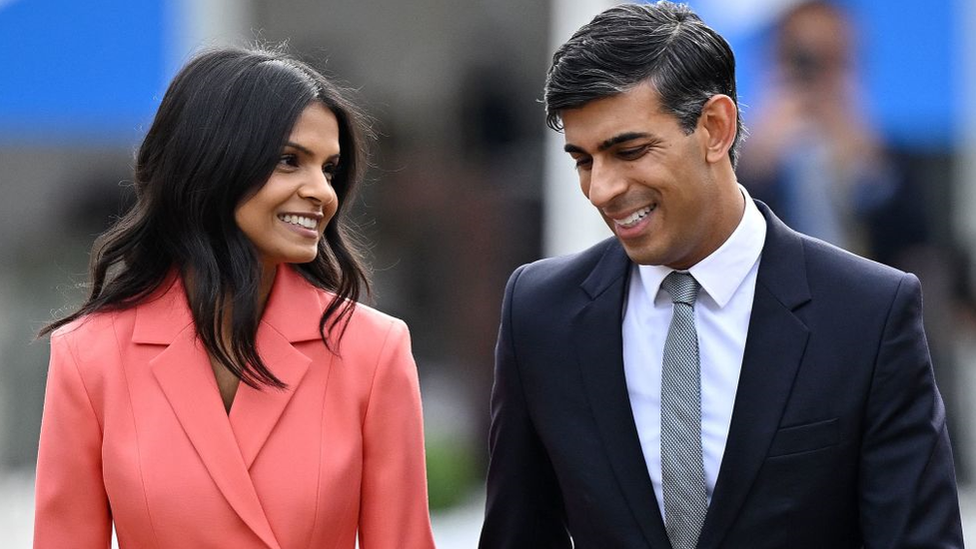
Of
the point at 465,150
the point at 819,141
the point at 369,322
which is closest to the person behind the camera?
the point at 369,322

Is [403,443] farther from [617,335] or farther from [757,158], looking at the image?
[757,158]

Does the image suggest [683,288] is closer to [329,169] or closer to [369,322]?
[369,322]

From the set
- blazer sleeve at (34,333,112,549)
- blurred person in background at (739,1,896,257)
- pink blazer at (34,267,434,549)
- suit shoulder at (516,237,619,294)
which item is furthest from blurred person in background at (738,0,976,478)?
blazer sleeve at (34,333,112,549)

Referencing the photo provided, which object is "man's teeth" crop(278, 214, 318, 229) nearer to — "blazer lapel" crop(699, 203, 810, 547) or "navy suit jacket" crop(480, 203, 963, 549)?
"navy suit jacket" crop(480, 203, 963, 549)

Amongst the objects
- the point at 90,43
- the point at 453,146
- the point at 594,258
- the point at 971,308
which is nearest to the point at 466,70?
the point at 453,146

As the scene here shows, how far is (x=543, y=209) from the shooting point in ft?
23.9

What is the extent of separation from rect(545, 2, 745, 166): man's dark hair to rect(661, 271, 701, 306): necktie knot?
292mm

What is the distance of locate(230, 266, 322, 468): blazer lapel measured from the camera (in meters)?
3.12

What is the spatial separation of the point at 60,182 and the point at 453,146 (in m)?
2.03

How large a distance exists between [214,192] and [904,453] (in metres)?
1.44

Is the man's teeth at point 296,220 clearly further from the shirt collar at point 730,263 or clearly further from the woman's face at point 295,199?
the shirt collar at point 730,263

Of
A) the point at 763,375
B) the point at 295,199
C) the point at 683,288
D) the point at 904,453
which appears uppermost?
the point at 295,199

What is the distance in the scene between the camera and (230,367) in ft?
10.3

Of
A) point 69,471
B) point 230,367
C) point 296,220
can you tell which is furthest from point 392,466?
point 69,471
